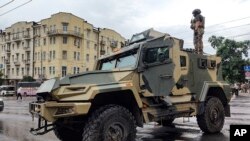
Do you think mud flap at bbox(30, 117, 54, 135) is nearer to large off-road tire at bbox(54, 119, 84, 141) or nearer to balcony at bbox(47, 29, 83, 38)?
large off-road tire at bbox(54, 119, 84, 141)

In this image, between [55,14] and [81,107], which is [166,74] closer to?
[81,107]

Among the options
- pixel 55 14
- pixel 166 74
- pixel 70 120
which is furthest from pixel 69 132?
pixel 55 14

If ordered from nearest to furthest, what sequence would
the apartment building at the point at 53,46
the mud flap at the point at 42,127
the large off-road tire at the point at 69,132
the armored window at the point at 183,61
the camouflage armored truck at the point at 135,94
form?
the camouflage armored truck at the point at 135,94 < the mud flap at the point at 42,127 < the large off-road tire at the point at 69,132 < the armored window at the point at 183,61 < the apartment building at the point at 53,46

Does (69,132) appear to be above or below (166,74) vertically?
below

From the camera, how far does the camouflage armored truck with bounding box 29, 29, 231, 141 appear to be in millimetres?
8656

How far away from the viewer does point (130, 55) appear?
33.7 feet

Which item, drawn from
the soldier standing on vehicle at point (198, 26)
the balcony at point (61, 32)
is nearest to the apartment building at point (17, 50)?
the balcony at point (61, 32)

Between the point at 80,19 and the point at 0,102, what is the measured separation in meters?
67.4

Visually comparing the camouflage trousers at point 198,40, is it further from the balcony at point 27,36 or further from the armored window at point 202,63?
the balcony at point 27,36

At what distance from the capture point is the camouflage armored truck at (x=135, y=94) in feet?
28.4

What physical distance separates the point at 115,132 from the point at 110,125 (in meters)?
0.23

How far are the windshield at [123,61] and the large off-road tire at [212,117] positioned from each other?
115 inches

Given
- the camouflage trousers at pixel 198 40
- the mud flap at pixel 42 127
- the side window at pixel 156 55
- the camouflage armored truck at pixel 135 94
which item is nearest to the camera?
the camouflage armored truck at pixel 135 94

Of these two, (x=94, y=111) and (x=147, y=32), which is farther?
(x=147, y=32)
